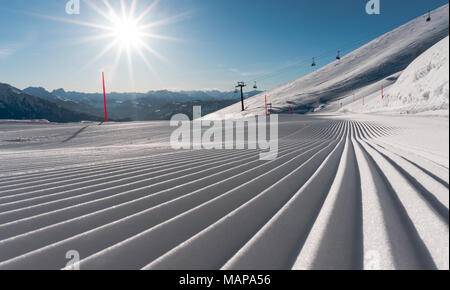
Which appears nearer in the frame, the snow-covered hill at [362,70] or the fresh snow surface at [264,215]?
the fresh snow surface at [264,215]

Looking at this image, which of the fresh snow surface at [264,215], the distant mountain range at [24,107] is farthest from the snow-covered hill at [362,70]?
the distant mountain range at [24,107]

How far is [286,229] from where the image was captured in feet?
4.15

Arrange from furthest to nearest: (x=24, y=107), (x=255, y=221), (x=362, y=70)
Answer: (x=24, y=107)
(x=362, y=70)
(x=255, y=221)

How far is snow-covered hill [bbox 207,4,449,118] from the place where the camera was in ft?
144

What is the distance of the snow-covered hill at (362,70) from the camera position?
144 ft

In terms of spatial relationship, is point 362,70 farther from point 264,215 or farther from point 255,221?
point 255,221

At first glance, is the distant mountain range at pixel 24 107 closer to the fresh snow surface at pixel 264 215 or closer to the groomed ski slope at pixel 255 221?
the fresh snow surface at pixel 264 215

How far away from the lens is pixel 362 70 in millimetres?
50938

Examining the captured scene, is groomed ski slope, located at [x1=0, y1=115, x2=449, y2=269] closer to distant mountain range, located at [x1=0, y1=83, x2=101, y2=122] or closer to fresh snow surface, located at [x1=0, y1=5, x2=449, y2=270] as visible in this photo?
fresh snow surface, located at [x1=0, y1=5, x2=449, y2=270]

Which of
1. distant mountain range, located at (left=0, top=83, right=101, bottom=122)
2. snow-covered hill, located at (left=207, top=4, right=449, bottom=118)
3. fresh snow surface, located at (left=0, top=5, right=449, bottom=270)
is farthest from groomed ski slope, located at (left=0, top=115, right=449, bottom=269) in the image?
distant mountain range, located at (left=0, top=83, right=101, bottom=122)

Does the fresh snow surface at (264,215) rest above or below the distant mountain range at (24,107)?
below

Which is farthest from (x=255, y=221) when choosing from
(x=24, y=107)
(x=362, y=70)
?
(x=24, y=107)
